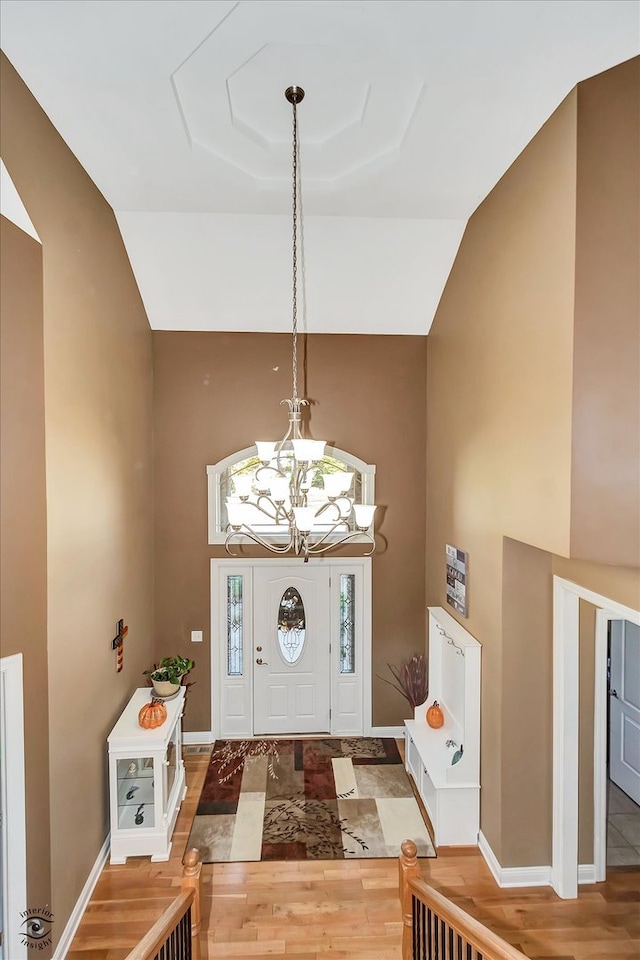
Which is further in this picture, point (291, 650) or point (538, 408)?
point (291, 650)

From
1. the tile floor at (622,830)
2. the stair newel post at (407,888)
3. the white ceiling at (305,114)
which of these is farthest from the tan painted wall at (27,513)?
the tile floor at (622,830)

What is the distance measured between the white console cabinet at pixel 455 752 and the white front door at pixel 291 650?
58.2 inches

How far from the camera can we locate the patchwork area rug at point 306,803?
4.11m

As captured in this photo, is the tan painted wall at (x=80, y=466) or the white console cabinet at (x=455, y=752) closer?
the tan painted wall at (x=80, y=466)

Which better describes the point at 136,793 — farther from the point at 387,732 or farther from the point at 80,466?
the point at 387,732

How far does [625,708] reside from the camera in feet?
15.8

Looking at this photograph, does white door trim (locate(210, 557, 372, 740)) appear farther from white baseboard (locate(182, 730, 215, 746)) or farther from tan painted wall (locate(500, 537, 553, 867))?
tan painted wall (locate(500, 537, 553, 867))

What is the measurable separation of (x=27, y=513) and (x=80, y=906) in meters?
2.75

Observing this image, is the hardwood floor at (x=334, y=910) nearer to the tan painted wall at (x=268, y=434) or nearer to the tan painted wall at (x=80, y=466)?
the tan painted wall at (x=80, y=466)

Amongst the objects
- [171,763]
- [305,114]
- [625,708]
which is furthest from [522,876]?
[305,114]

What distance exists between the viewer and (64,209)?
3.27 metres

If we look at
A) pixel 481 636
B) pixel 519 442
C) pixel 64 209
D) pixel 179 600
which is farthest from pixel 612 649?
pixel 64 209

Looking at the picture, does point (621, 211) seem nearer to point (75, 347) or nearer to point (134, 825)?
point (75, 347)

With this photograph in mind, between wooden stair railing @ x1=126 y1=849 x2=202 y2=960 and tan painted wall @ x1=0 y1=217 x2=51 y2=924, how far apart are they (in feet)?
3.01
